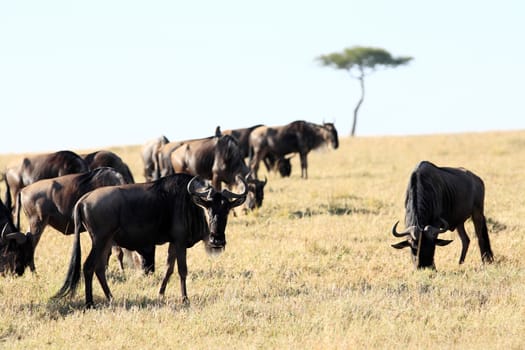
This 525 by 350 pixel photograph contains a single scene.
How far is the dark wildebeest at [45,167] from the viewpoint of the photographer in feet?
39.7

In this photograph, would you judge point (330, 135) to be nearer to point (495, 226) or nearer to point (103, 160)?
point (495, 226)

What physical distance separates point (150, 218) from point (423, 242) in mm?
3344

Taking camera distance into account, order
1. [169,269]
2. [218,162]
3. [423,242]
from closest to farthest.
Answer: [169,269] < [423,242] < [218,162]

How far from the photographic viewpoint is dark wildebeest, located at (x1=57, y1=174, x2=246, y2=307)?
7.88 metres

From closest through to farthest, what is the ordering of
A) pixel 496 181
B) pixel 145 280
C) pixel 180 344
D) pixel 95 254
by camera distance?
pixel 180 344, pixel 95 254, pixel 145 280, pixel 496 181

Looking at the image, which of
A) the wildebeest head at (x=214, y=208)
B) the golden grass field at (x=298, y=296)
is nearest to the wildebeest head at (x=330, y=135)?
the golden grass field at (x=298, y=296)

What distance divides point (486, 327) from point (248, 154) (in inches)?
807

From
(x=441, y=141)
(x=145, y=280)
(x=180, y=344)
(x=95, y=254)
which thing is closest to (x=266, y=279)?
(x=145, y=280)

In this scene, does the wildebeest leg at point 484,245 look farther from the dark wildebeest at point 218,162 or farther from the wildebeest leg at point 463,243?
the dark wildebeest at point 218,162

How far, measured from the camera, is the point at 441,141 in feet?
129

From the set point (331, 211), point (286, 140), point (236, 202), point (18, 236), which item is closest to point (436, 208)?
point (236, 202)

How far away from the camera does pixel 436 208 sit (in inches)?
380

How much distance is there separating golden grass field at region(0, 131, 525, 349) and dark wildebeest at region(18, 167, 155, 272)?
0.66 meters

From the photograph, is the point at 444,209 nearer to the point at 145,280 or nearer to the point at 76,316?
the point at 145,280
